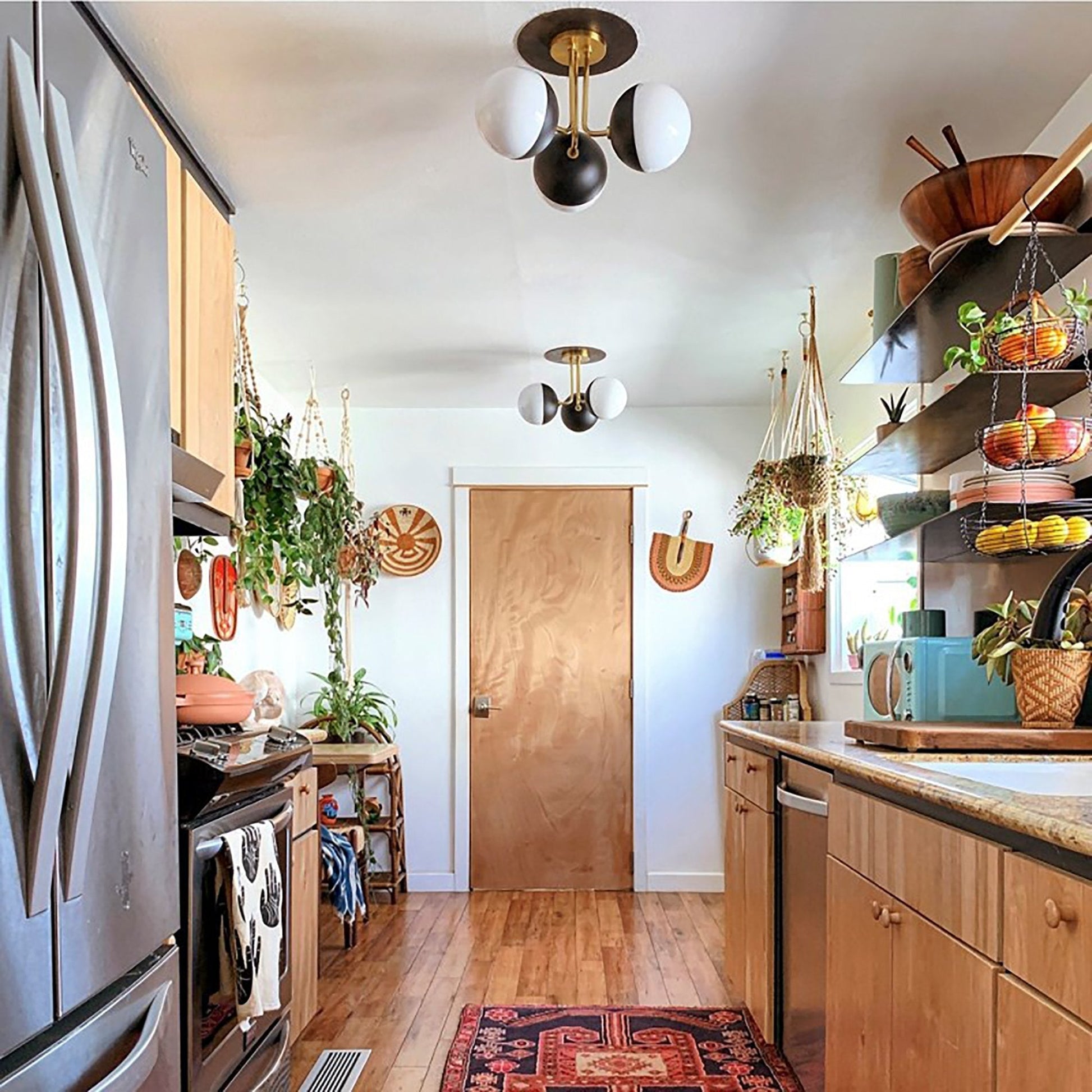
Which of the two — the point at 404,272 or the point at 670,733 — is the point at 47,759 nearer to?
the point at 404,272

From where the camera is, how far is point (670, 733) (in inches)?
208

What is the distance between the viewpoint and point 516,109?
6.11 feet

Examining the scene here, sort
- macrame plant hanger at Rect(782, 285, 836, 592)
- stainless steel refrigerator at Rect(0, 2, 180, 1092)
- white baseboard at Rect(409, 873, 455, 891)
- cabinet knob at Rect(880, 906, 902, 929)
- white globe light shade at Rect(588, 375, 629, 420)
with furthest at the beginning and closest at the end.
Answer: white baseboard at Rect(409, 873, 455, 891) < white globe light shade at Rect(588, 375, 629, 420) < macrame plant hanger at Rect(782, 285, 836, 592) < cabinet knob at Rect(880, 906, 902, 929) < stainless steel refrigerator at Rect(0, 2, 180, 1092)

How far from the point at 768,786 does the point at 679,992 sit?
113 centimetres

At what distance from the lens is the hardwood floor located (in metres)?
3.15

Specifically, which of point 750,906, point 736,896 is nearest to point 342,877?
point 736,896

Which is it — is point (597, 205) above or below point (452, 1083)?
above

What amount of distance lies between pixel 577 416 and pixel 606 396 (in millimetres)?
285

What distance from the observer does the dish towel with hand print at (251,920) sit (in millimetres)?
2135

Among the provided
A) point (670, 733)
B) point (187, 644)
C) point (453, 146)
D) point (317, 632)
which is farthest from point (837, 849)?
point (317, 632)

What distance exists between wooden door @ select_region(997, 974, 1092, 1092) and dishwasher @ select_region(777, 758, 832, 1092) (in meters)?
0.96

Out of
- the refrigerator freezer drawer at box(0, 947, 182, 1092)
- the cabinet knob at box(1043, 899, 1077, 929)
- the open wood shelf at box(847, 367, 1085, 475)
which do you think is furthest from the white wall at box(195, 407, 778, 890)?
the cabinet knob at box(1043, 899, 1077, 929)

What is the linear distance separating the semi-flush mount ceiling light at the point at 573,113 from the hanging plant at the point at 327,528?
5.30 feet

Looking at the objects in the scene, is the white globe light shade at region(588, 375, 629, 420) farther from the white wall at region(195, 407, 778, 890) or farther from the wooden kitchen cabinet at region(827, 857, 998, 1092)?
the wooden kitchen cabinet at region(827, 857, 998, 1092)
